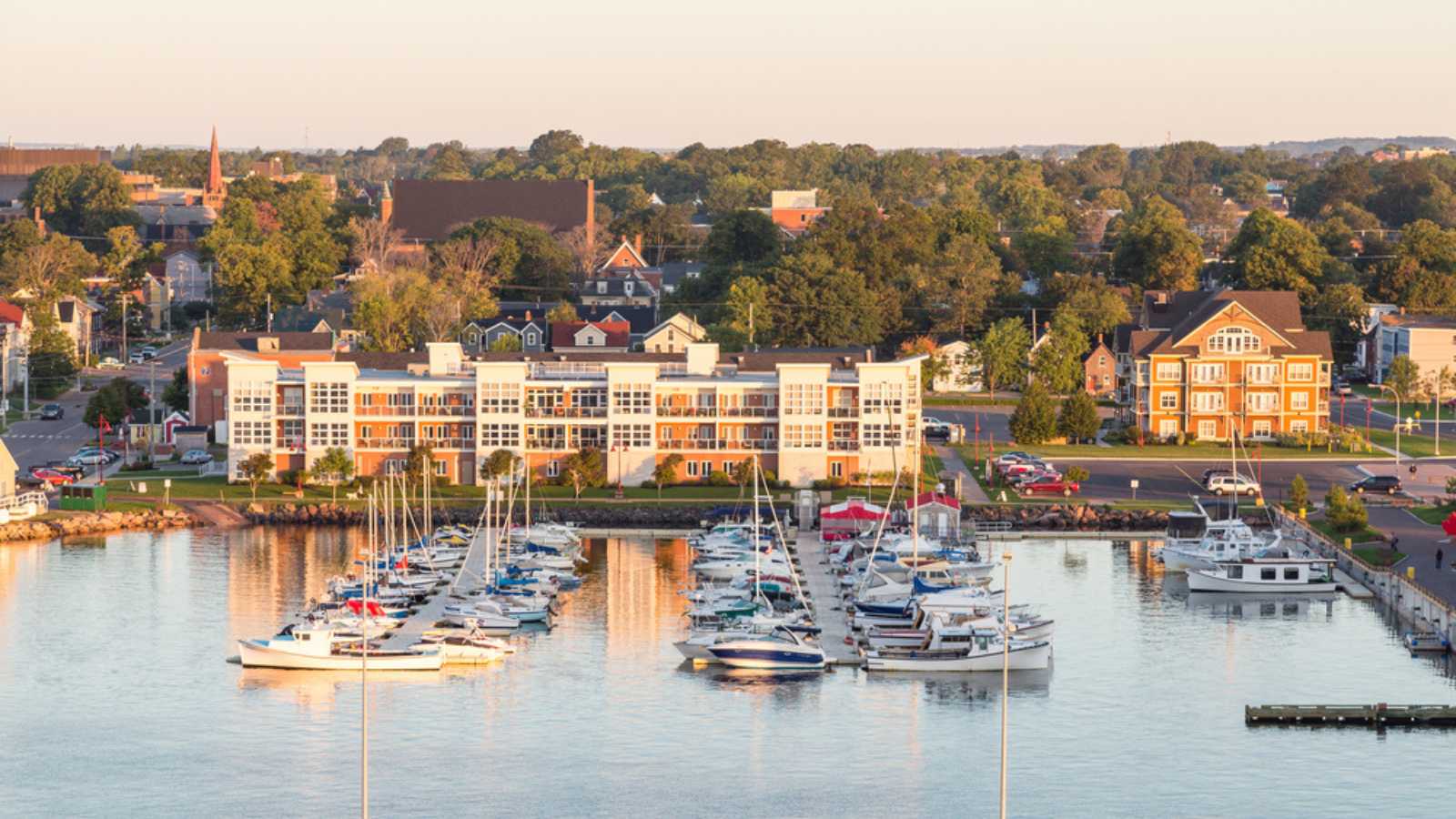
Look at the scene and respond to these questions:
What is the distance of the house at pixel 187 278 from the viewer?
96375 millimetres

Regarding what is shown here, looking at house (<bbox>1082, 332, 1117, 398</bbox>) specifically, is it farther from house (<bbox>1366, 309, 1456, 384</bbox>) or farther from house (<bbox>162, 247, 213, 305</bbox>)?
house (<bbox>162, 247, 213, 305</bbox>)

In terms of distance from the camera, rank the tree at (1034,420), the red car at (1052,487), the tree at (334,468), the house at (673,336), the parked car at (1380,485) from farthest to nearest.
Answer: the house at (673,336) < the tree at (1034,420) < the tree at (334,468) < the red car at (1052,487) < the parked car at (1380,485)

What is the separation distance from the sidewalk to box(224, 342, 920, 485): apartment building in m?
1.61

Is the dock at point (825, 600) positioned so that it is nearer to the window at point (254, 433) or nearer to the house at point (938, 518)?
the house at point (938, 518)

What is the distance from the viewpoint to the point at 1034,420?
58.1m

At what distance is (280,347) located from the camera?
201 feet

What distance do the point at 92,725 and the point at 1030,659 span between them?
14098 mm

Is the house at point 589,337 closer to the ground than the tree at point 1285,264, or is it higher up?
closer to the ground

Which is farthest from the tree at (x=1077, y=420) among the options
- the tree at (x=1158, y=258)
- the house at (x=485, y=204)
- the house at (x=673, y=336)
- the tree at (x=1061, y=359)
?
the house at (x=485, y=204)

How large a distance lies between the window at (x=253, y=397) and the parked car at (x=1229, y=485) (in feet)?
70.6

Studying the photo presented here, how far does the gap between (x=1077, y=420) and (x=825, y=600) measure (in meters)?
19.3

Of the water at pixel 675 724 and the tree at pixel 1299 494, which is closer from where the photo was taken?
the water at pixel 675 724

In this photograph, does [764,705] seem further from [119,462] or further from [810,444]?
[119,462]

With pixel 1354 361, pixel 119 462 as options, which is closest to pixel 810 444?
pixel 119 462
